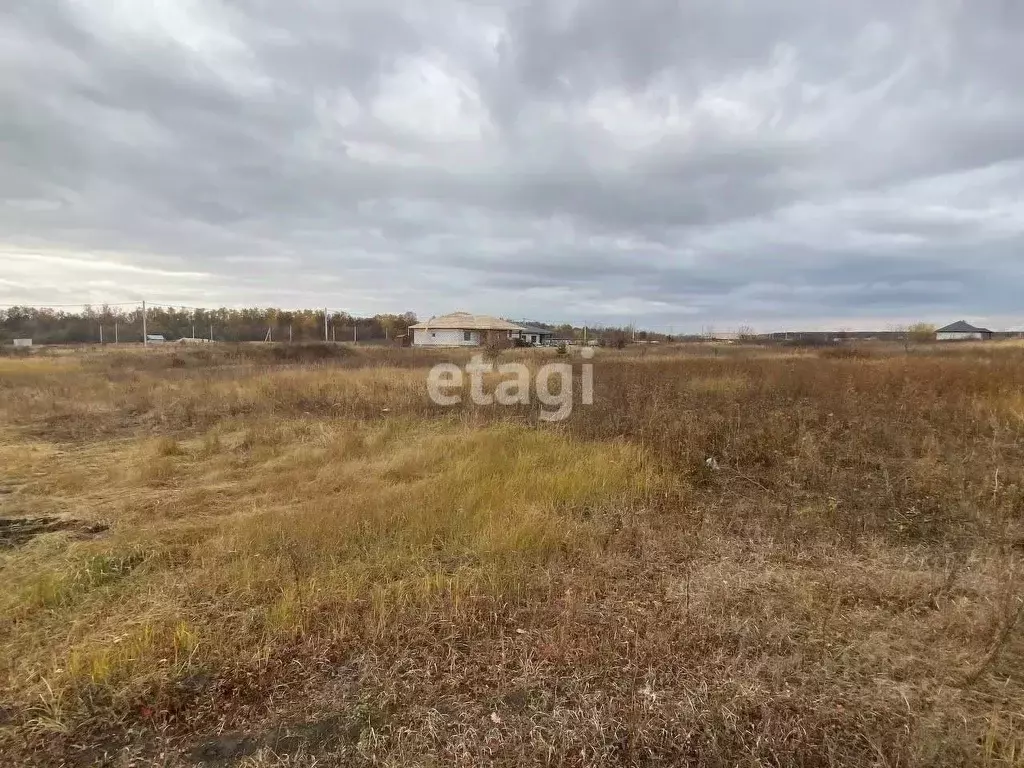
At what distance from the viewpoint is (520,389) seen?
12.7m

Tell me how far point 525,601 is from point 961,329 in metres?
99.5

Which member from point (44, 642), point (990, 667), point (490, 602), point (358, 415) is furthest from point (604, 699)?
point (358, 415)

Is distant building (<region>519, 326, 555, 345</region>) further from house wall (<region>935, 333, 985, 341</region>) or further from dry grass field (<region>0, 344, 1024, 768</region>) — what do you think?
dry grass field (<region>0, 344, 1024, 768</region>)

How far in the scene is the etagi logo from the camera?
1050cm

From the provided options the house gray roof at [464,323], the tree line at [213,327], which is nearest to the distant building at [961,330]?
the tree line at [213,327]

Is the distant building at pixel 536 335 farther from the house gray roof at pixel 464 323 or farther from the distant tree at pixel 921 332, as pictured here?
the distant tree at pixel 921 332

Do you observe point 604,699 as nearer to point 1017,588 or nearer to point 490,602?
point 490,602

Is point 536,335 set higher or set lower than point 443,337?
higher

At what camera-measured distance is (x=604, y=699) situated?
2283 millimetres

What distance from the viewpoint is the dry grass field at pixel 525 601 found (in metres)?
2.10

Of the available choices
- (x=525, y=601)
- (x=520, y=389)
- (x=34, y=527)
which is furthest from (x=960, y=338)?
(x=34, y=527)

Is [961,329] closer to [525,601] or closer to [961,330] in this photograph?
[961,330]

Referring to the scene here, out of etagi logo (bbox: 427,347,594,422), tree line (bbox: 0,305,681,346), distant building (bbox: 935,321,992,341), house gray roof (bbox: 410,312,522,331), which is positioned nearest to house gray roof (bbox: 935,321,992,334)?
distant building (bbox: 935,321,992,341)

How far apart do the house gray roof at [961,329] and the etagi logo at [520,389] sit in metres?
83.7
